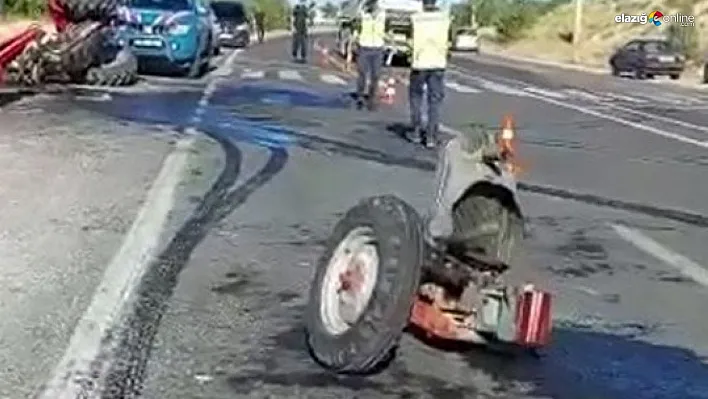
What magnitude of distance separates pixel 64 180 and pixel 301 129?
6114 millimetres

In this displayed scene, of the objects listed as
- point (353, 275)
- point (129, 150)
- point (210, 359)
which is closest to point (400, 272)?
point (353, 275)

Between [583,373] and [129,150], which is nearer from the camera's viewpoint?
[583,373]

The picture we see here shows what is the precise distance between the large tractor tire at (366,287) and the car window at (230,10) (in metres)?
49.9

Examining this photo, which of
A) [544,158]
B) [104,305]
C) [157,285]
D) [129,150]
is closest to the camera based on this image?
[104,305]

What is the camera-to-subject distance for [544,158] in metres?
16.5

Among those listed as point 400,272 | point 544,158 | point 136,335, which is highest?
point 400,272

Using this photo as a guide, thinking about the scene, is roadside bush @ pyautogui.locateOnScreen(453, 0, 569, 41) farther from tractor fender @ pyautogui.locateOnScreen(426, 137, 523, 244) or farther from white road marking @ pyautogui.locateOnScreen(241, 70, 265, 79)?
tractor fender @ pyautogui.locateOnScreen(426, 137, 523, 244)

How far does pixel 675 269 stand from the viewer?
9211 millimetres

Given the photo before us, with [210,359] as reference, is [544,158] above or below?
below

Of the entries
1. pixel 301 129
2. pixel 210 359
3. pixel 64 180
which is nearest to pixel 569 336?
pixel 210 359

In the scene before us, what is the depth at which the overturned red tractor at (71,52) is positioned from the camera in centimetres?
2239

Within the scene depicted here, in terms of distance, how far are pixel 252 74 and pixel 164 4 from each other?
17.6 feet

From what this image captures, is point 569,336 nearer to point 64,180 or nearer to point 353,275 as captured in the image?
point 353,275

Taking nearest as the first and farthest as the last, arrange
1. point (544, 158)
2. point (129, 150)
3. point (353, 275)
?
point (353, 275) → point (129, 150) → point (544, 158)
